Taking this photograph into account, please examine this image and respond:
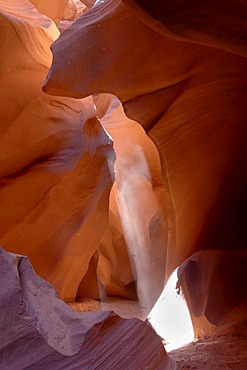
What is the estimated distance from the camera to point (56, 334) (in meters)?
2.29

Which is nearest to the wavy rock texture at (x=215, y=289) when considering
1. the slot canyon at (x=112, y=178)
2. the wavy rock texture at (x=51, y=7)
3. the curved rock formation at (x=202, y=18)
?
the slot canyon at (x=112, y=178)

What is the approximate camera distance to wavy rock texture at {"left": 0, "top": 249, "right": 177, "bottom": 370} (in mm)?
2148

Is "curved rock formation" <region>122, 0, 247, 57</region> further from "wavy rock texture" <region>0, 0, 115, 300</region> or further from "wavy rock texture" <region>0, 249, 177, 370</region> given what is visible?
"wavy rock texture" <region>0, 0, 115, 300</region>

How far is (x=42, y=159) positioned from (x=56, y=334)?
10.9ft

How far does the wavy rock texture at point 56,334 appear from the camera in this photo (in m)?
2.15

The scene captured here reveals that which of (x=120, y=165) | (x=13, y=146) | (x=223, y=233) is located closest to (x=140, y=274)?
(x=120, y=165)

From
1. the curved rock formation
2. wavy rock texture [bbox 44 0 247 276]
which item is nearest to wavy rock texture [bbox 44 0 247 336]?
wavy rock texture [bbox 44 0 247 276]

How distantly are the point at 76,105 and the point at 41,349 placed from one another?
3.97 m

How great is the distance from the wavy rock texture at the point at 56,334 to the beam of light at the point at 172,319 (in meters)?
1.20

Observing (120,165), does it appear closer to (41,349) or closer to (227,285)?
(227,285)

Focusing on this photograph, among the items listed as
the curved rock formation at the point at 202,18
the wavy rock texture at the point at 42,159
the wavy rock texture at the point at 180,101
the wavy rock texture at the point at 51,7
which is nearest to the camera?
the curved rock formation at the point at 202,18

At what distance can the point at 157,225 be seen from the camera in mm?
6785

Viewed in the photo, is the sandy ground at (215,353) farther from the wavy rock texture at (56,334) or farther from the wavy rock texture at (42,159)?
the wavy rock texture at (42,159)

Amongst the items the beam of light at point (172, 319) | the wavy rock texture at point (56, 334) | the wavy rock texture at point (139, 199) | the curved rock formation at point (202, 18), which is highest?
the curved rock formation at point (202, 18)
